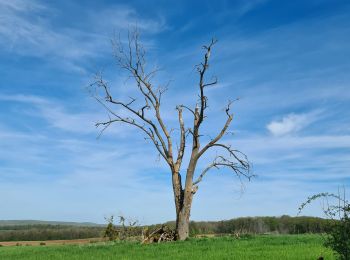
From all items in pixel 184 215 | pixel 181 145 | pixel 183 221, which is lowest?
pixel 183 221

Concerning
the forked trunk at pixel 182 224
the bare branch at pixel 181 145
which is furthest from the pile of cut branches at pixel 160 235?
the bare branch at pixel 181 145

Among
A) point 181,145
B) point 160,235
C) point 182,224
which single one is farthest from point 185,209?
point 181,145

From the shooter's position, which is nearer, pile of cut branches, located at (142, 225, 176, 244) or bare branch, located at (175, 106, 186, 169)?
pile of cut branches, located at (142, 225, 176, 244)

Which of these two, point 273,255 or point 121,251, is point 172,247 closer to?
point 121,251

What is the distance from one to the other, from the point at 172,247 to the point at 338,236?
517 inches

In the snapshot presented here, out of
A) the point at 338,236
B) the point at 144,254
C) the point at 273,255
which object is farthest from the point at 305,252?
the point at 338,236

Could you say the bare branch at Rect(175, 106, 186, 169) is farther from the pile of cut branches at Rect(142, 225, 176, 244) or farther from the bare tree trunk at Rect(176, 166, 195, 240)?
the pile of cut branches at Rect(142, 225, 176, 244)

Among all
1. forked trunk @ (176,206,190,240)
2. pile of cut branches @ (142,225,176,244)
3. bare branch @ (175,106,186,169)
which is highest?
bare branch @ (175,106,186,169)

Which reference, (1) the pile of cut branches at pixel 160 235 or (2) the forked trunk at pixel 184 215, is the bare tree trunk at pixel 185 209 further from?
(1) the pile of cut branches at pixel 160 235

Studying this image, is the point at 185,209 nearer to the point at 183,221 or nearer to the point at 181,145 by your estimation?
the point at 183,221

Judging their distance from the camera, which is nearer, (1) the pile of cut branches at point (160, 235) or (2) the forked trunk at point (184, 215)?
(1) the pile of cut branches at point (160, 235)

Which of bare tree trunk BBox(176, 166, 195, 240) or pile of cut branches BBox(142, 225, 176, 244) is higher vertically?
bare tree trunk BBox(176, 166, 195, 240)

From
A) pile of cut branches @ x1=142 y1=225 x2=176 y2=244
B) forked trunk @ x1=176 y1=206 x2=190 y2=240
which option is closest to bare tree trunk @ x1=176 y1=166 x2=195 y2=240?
forked trunk @ x1=176 y1=206 x2=190 y2=240

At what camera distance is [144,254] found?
20.2 meters
